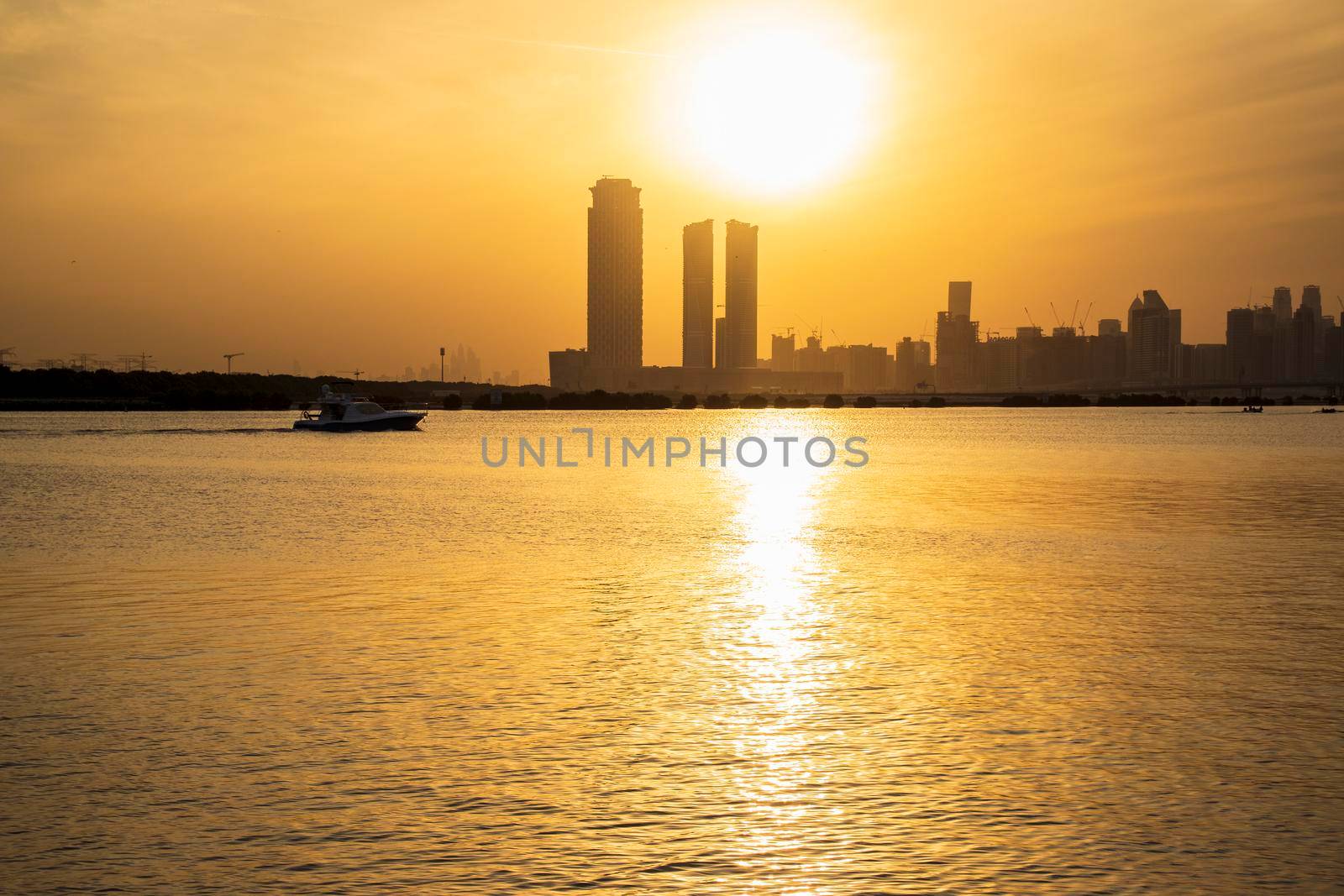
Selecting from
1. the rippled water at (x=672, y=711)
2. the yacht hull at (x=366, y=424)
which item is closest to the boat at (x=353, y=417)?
the yacht hull at (x=366, y=424)

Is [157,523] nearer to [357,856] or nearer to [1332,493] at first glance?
[357,856]

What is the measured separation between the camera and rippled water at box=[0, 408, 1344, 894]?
1045 centimetres

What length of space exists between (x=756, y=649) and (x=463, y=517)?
2461cm

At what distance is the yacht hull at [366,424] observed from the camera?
14250 centimetres

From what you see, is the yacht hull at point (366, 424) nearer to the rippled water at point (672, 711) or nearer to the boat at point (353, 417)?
the boat at point (353, 417)

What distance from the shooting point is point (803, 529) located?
3859 centimetres

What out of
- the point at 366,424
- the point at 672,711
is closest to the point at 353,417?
the point at 366,424

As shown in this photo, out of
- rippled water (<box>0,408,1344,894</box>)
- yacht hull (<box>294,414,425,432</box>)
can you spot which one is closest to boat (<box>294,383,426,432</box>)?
yacht hull (<box>294,414,425,432</box>)

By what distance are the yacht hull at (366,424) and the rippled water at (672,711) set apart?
10723cm

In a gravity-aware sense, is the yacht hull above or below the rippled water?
above

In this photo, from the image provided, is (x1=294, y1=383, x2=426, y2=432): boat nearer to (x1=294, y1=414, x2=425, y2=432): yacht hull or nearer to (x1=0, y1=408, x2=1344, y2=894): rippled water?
(x1=294, y1=414, x2=425, y2=432): yacht hull

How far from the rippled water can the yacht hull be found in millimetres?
107232

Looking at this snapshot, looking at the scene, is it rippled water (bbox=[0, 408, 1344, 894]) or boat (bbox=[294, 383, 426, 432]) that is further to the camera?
boat (bbox=[294, 383, 426, 432])

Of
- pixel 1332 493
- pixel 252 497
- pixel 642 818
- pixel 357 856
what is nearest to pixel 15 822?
pixel 357 856
